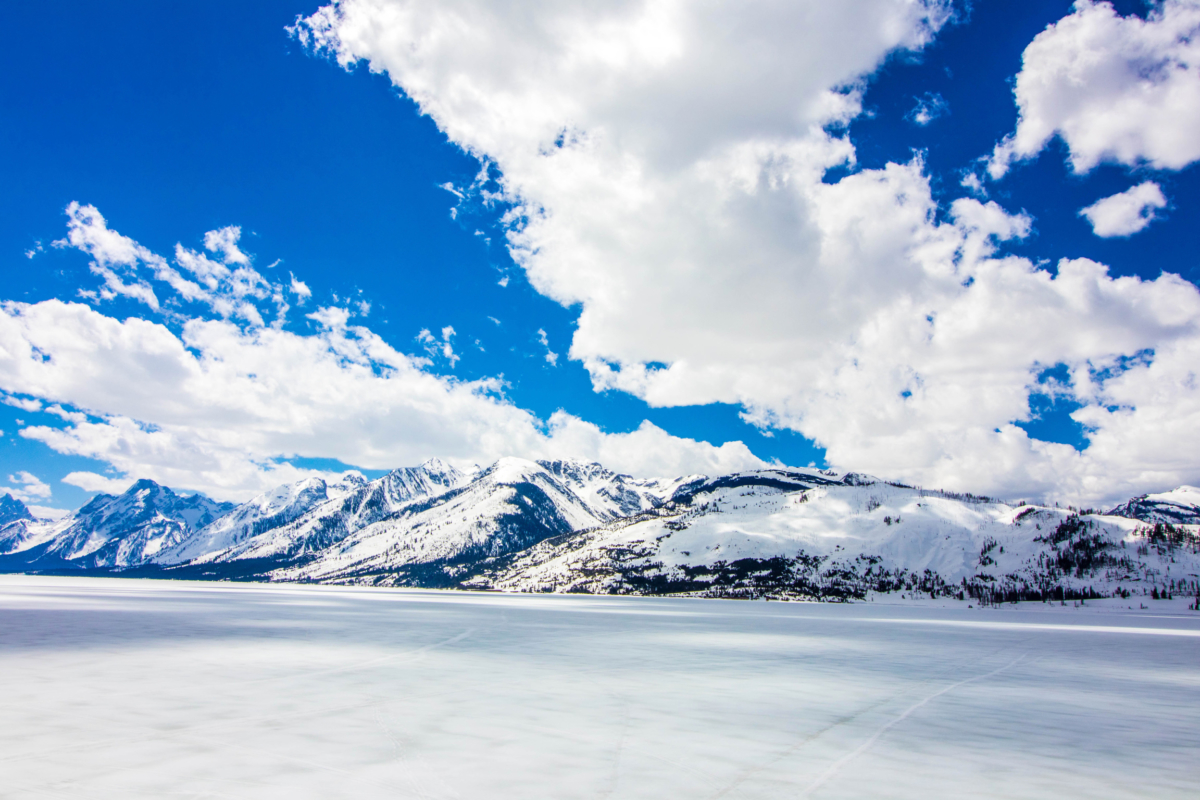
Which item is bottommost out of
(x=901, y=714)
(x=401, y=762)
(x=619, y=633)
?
(x=619, y=633)

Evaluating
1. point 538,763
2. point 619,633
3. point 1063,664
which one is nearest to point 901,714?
point 538,763

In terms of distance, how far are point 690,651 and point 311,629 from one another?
36430mm

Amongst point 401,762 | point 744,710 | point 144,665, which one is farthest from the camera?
point 144,665

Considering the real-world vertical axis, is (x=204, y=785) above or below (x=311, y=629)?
above

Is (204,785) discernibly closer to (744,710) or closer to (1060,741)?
(744,710)

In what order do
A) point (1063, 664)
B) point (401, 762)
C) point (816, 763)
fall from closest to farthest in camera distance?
point (401, 762), point (816, 763), point (1063, 664)

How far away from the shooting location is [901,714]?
76.2 ft

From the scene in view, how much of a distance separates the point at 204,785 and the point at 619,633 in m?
56.1

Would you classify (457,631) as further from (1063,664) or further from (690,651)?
(1063,664)

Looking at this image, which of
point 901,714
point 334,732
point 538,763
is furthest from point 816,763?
point 334,732

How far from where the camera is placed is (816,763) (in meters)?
15.8

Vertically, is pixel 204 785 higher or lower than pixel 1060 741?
higher

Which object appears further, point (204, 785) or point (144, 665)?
point (144, 665)

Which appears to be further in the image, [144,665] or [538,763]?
[144,665]
